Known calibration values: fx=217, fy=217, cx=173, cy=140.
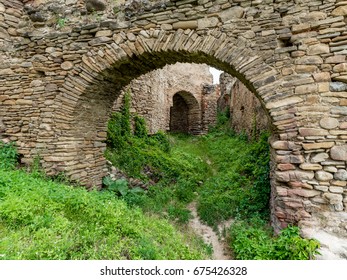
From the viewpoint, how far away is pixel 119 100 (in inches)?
259

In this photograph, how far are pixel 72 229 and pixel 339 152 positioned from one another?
11.2 ft

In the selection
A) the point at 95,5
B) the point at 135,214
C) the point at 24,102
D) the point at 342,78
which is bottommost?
the point at 135,214

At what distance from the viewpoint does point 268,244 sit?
9.18ft

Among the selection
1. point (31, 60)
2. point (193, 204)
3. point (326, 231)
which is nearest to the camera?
point (326, 231)

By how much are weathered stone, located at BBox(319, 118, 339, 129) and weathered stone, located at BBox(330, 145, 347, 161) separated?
0.27 m

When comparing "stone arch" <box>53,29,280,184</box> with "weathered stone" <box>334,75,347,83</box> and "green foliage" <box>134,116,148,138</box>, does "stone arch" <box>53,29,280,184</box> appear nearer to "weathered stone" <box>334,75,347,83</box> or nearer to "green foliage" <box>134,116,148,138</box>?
"weathered stone" <box>334,75,347,83</box>

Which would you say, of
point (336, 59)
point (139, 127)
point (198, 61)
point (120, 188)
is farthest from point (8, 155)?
point (336, 59)

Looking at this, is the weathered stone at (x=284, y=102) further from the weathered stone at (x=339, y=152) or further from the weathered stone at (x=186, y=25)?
the weathered stone at (x=186, y=25)

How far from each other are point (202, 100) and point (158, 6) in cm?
1104

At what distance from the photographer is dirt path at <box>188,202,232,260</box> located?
3.16 metres

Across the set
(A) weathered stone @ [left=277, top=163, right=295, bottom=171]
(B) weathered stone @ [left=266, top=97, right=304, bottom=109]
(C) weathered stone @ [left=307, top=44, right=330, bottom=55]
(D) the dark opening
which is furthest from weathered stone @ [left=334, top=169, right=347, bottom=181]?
(D) the dark opening

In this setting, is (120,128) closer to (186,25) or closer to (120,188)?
(120,188)

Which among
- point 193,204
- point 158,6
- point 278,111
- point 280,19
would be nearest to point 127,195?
point 193,204

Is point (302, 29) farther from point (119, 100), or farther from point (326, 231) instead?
point (119, 100)
